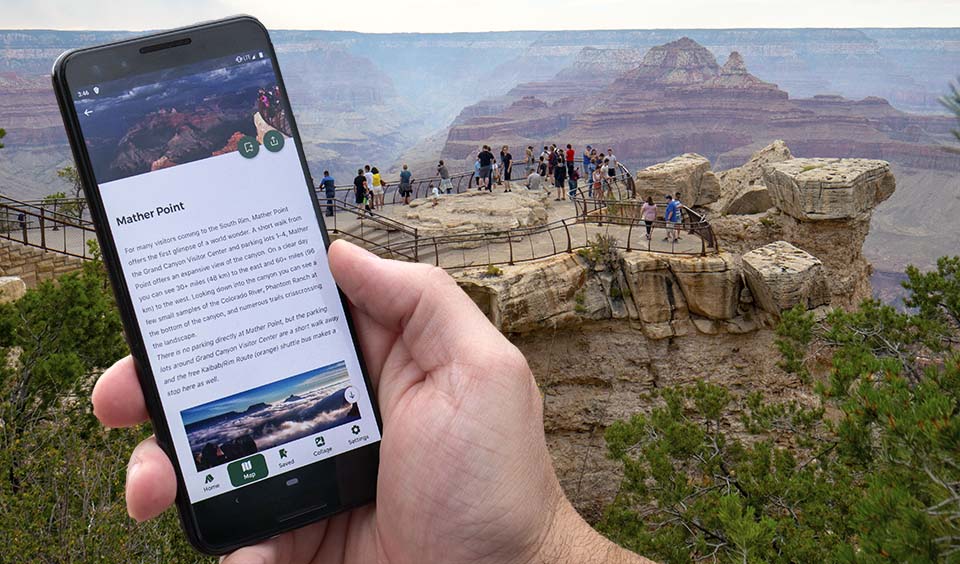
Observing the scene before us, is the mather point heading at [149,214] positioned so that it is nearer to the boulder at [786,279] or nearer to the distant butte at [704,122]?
the boulder at [786,279]

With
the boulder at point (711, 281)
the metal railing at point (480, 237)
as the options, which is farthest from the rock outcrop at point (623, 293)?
the metal railing at point (480, 237)

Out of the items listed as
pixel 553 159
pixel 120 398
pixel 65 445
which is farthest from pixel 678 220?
pixel 120 398

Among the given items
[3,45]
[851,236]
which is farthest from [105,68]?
[3,45]

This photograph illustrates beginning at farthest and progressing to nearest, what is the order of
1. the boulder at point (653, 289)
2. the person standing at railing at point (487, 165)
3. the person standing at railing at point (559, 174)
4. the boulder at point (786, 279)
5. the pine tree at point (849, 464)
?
the person standing at railing at point (559, 174), the person standing at railing at point (487, 165), the boulder at point (653, 289), the boulder at point (786, 279), the pine tree at point (849, 464)

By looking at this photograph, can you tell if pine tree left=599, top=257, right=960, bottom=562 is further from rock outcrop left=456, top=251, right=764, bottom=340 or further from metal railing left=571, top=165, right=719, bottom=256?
metal railing left=571, top=165, right=719, bottom=256

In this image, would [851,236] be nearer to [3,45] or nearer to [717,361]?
[717,361]

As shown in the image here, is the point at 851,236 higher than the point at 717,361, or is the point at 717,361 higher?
the point at 851,236
